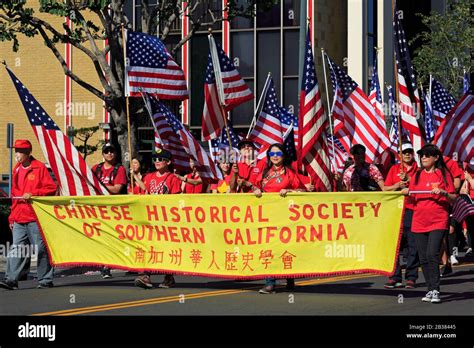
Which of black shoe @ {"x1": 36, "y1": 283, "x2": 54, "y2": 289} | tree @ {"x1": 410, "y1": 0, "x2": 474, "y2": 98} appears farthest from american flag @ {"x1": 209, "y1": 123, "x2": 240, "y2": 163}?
tree @ {"x1": 410, "y1": 0, "x2": 474, "y2": 98}

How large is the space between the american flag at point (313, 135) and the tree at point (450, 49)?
24.6 meters

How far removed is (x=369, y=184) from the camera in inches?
657

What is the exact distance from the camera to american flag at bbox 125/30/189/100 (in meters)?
16.6

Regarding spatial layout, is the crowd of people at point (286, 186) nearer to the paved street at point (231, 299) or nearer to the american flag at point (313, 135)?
the american flag at point (313, 135)

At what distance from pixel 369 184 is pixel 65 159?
13.8ft

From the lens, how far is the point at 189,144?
17031 millimetres

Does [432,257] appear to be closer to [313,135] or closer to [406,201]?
[406,201]

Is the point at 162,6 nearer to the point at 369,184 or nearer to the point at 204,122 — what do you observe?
the point at 204,122

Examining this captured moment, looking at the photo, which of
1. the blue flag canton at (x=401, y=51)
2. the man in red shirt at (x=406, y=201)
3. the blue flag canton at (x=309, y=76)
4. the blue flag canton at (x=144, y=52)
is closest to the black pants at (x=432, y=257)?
the man in red shirt at (x=406, y=201)

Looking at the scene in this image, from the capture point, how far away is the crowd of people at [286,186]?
1409cm

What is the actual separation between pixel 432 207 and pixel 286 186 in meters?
1.85

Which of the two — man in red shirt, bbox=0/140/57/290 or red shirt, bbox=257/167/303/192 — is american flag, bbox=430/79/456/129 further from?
man in red shirt, bbox=0/140/57/290

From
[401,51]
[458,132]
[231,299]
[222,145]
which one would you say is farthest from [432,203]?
[222,145]
